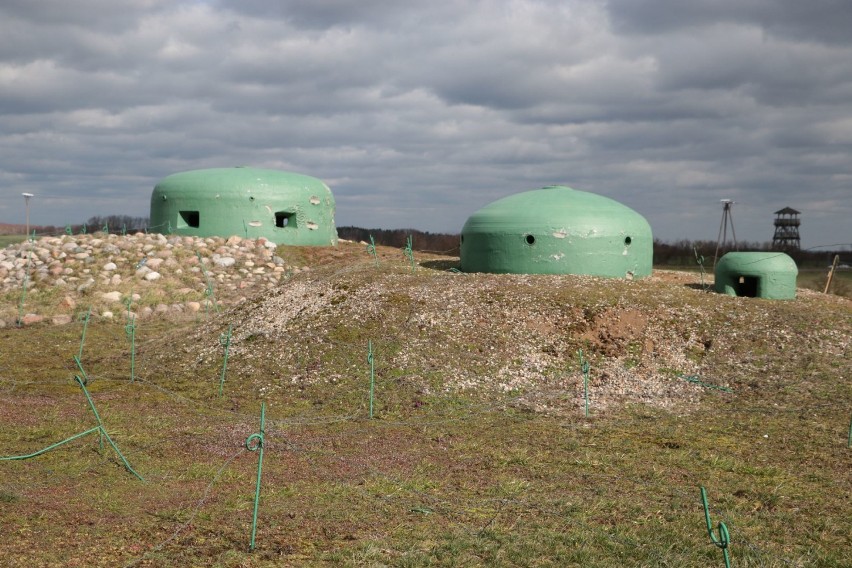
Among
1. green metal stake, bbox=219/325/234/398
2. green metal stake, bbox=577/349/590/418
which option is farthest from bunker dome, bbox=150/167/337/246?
green metal stake, bbox=577/349/590/418

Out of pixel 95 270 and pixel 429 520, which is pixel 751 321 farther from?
pixel 95 270

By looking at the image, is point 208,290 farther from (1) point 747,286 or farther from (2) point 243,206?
(1) point 747,286

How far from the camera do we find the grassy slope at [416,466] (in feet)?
25.4

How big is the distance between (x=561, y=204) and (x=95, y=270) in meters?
15.8

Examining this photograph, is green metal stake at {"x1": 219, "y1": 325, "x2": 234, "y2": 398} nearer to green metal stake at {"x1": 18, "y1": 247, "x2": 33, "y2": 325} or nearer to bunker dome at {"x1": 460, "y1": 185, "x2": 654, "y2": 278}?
bunker dome at {"x1": 460, "y1": 185, "x2": 654, "y2": 278}

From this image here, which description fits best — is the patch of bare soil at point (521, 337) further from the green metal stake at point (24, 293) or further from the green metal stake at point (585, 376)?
the green metal stake at point (24, 293)

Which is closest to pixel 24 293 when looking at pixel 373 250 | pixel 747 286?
pixel 373 250

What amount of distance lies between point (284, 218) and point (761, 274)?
1964 centimetres

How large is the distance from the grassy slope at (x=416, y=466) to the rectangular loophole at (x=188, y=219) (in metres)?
14.4

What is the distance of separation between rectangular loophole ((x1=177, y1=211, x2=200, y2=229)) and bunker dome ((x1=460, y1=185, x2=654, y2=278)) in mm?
13417

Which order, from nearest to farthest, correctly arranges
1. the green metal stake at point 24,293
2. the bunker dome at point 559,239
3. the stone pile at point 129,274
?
the bunker dome at point 559,239 < the green metal stake at point 24,293 < the stone pile at point 129,274

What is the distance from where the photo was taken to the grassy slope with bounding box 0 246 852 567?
25.4 feet

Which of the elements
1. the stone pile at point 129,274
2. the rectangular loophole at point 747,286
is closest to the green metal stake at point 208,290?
the stone pile at point 129,274

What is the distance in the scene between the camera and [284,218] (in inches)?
1316
